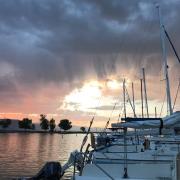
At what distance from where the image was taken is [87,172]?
2011 cm

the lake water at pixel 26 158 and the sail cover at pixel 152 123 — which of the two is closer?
the sail cover at pixel 152 123

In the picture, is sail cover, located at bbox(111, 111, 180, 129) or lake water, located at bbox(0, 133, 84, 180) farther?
lake water, located at bbox(0, 133, 84, 180)

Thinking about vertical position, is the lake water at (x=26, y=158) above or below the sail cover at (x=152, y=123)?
below

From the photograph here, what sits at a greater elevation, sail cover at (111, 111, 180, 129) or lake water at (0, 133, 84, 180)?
sail cover at (111, 111, 180, 129)

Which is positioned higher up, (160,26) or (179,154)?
(160,26)

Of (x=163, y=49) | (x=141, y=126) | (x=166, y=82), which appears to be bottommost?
(x=141, y=126)

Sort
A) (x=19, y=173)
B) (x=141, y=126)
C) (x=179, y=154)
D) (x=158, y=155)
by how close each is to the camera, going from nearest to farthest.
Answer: (x=141, y=126), (x=179, y=154), (x=158, y=155), (x=19, y=173)

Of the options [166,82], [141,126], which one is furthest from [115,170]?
[166,82]

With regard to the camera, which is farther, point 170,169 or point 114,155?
point 114,155

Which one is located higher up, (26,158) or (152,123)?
(152,123)

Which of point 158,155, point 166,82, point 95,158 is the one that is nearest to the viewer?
point 95,158

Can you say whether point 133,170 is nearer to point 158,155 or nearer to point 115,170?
point 115,170

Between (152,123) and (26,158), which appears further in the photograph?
(26,158)

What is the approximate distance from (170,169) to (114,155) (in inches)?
169
